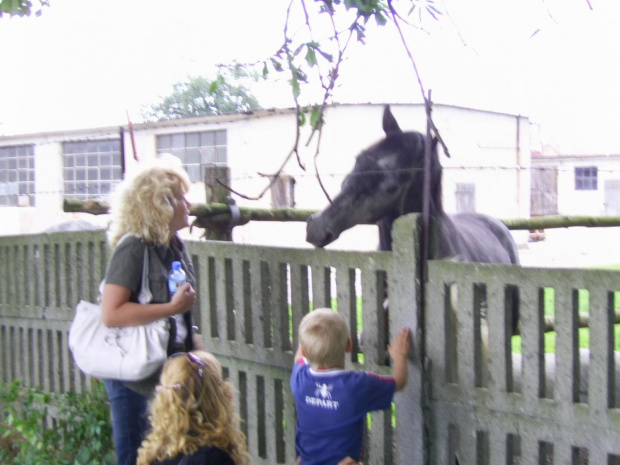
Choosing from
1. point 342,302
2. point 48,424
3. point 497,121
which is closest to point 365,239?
point 497,121

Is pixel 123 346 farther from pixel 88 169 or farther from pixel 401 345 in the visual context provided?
pixel 88 169

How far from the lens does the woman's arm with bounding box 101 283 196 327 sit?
2.89 meters

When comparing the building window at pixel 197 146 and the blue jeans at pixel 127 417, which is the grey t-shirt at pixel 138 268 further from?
the building window at pixel 197 146

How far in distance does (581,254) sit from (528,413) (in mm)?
14739

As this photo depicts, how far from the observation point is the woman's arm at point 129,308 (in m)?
2.89

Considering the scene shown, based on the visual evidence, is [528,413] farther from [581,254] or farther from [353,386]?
[581,254]

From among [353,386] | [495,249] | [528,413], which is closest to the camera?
[528,413]

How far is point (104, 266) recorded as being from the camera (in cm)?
455

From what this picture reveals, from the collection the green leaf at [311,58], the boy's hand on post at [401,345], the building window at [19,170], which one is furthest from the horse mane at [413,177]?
the building window at [19,170]

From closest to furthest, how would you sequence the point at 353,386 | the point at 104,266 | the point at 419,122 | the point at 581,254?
the point at 353,386 < the point at 104,266 < the point at 419,122 < the point at 581,254

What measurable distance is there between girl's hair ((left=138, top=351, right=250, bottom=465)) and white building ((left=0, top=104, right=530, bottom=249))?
5.40m

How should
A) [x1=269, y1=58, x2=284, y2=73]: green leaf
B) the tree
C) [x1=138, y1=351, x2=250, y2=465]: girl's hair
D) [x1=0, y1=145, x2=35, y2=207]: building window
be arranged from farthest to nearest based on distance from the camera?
the tree → [x1=0, y1=145, x2=35, y2=207]: building window → [x1=269, y1=58, x2=284, y2=73]: green leaf → [x1=138, y1=351, x2=250, y2=465]: girl's hair

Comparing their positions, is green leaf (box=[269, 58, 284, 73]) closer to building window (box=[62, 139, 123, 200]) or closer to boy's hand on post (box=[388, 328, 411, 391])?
boy's hand on post (box=[388, 328, 411, 391])

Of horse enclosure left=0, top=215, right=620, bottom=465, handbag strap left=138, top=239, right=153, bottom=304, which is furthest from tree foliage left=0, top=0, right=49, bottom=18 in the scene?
handbag strap left=138, top=239, right=153, bottom=304
